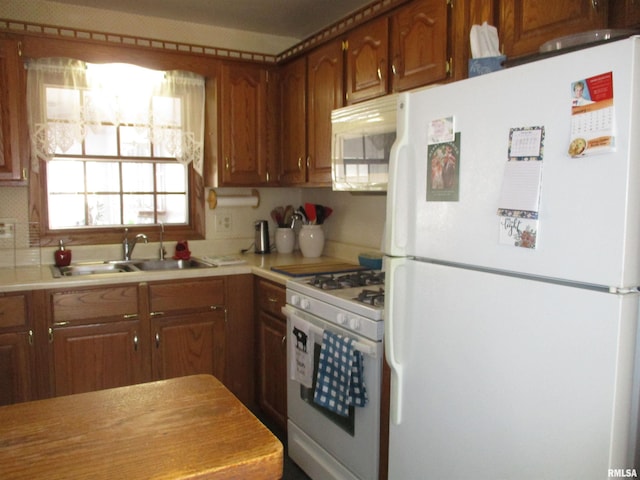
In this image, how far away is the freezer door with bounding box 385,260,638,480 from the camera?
39.8 inches

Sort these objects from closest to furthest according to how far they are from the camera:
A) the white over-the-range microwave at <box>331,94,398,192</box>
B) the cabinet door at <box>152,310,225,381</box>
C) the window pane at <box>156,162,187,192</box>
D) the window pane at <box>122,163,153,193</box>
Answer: the white over-the-range microwave at <box>331,94,398,192</box> < the cabinet door at <box>152,310,225,381</box> < the window pane at <box>122,163,153,193</box> < the window pane at <box>156,162,187,192</box>

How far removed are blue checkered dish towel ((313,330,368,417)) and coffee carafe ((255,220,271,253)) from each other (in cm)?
151

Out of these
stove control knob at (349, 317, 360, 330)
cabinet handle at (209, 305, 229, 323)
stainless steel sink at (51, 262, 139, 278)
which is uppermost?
stainless steel sink at (51, 262, 139, 278)

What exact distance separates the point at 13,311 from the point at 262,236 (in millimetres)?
1562

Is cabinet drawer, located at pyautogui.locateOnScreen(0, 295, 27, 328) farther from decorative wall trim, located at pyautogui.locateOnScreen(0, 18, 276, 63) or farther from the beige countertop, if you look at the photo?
decorative wall trim, located at pyautogui.locateOnScreen(0, 18, 276, 63)

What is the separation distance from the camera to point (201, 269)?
2846mm

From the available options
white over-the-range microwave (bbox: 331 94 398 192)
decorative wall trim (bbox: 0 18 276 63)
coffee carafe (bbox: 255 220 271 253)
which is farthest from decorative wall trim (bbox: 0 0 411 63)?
coffee carafe (bbox: 255 220 271 253)

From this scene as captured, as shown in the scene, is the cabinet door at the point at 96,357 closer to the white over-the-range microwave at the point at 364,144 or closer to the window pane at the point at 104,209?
the window pane at the point at 104,209

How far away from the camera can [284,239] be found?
3.49 metres

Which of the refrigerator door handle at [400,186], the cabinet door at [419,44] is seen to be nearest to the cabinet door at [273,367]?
the refrigerator door handle at [400,186]

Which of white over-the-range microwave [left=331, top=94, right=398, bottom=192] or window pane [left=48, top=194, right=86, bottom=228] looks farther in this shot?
window pane [left=48, top=194, right=86, bottom=228]

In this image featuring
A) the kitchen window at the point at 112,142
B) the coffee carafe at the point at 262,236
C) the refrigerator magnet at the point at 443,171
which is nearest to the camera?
the refrigerator magnet at the point at 443,171

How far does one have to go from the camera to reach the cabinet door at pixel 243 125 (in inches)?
124

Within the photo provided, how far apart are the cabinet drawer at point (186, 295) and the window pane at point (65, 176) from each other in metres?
0.96
